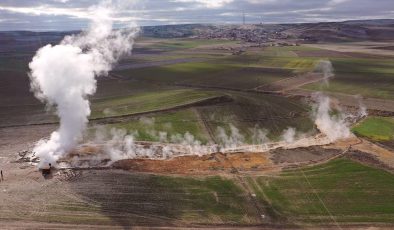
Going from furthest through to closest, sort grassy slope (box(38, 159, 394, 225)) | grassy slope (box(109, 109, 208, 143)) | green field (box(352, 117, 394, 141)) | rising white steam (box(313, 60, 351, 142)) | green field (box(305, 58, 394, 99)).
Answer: green field (box(305, 58, 394, 99)), rising white steam (box(313, 60, 351, 142)), green field (box(352, 117, 394, 141)), grassy slope (box(109, 109, 208, 143)), grassy slope (box(38, 159, 394, 225))

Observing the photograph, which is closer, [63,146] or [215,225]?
[215,225]

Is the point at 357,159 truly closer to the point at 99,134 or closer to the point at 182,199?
the point at 182,199

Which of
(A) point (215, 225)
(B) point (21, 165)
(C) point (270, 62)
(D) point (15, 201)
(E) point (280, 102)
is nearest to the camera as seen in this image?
(A) point (215, 225)

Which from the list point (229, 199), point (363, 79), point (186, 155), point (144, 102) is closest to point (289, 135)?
point (186, 155)

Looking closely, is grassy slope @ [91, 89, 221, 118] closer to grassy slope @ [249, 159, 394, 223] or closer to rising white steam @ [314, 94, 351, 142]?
Answer: rising white steam @ [314, 94, 351, 142]

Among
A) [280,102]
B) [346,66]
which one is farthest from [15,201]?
[346,66]

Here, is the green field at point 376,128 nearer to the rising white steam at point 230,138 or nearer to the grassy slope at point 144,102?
the rising white steam at point 230,138

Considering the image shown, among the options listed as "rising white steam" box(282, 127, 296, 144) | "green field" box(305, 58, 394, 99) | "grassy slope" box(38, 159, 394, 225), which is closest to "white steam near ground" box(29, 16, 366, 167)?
"rising white steam" box(282, 127, 296, 144)

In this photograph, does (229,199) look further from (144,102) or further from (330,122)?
(144,102)
